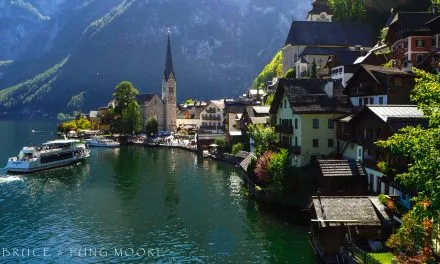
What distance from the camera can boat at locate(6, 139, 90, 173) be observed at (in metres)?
83.2

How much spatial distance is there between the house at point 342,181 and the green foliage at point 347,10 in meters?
84.9

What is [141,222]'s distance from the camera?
47312 millimetres

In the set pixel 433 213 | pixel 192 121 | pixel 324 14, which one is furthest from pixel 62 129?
pixel 433 213

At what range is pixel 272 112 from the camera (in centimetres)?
6438

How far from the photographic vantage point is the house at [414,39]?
72.4m

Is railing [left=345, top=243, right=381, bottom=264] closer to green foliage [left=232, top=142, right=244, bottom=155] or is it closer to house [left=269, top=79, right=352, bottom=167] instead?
house [left=269, top=79, right=352, bottom=167]

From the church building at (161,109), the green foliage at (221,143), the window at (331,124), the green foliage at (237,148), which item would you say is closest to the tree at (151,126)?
the church building at (161,109)

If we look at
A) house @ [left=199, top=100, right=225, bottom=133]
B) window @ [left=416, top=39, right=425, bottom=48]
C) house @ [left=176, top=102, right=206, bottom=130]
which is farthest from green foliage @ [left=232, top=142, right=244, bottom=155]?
house @ [left=176, top=102, right=206, bottom=130]

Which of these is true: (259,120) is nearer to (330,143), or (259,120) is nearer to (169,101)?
(330,143)

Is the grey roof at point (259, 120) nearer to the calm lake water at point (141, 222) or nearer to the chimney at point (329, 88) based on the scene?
the calm lake water at point (141, 222)

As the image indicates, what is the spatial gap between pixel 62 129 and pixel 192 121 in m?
51.4

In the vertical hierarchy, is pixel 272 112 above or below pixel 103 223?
above

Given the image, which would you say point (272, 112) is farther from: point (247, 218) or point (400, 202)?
point (400, 202)

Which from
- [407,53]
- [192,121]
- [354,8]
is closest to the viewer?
[407,53]
